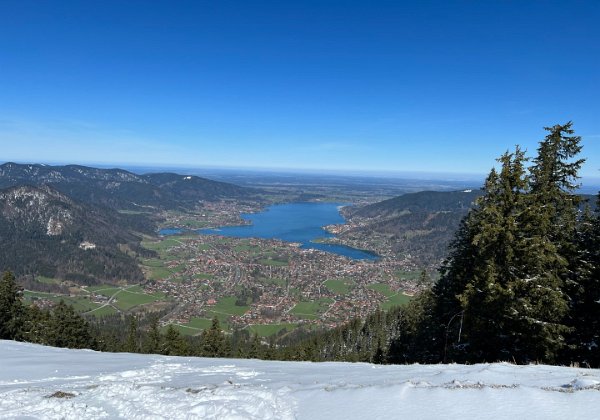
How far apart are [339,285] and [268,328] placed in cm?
4626

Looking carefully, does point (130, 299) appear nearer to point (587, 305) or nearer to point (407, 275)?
point (407, 275)

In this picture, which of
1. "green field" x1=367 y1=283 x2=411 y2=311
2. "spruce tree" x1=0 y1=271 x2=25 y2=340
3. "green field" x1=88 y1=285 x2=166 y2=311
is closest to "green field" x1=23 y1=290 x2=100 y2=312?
"green field" x1=88 y1=285 x2=166 y2=311

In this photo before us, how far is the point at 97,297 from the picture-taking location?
427 ft

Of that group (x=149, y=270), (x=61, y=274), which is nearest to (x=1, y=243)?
(x=61, y=274)

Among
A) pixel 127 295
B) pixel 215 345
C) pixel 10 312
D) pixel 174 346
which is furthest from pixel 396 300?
pixel 10 312

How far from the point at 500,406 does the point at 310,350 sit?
139ft

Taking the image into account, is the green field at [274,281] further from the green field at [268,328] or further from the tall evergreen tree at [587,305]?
the tall evergreen tree at [587,305]

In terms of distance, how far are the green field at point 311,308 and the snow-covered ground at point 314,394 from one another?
96410 millimetres

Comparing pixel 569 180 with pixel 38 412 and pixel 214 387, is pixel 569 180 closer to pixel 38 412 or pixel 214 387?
pixel 214 387

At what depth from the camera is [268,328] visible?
94.4 m

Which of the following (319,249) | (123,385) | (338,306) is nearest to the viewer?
(123,385)

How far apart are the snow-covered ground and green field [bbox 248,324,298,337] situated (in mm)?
83413

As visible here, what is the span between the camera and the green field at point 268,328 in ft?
296

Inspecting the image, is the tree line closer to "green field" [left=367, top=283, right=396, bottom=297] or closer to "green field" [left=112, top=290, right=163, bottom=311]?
"green field" [left=367, top=283, right=396, bottom=297]
